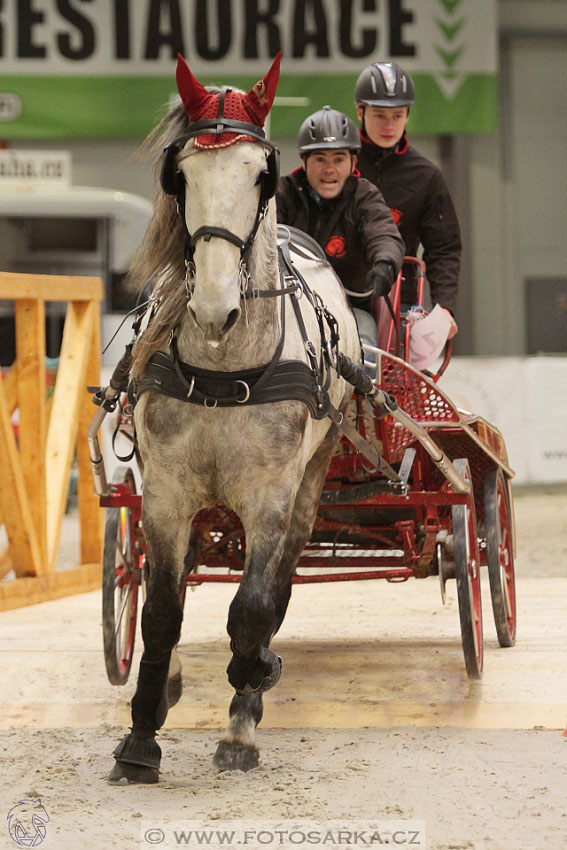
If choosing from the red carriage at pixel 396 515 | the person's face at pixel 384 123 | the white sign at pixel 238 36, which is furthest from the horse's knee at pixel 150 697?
the white sign at pixel 238 36

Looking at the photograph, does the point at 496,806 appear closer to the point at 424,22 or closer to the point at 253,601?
the point at 253,601

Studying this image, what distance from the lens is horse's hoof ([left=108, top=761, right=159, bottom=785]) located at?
3.33 metres

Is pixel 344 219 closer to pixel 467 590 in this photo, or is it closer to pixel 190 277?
pixel 467 590

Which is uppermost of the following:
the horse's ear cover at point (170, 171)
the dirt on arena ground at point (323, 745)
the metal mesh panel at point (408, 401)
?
the horse's ear cover at point (170, 171)

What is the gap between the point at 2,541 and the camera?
9961 millimetres

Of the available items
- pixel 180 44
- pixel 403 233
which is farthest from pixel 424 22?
pixel 403 233

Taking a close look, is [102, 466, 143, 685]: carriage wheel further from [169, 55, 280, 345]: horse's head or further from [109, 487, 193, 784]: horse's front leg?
[169, 55, 280, 345]: horse's head

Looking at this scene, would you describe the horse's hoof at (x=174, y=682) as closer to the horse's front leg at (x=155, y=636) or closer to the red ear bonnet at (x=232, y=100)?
the horse's front leg at (x=155, y=636)

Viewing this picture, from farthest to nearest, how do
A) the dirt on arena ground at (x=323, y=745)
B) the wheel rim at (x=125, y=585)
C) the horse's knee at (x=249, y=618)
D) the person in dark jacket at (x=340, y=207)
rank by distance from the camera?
the wheel rim at (x=125, y=585), the person in dark jacket at (x=340, y=207), the horse's knee at (x=249, y=618), the dirt on arena ground at (x=323, y=745)

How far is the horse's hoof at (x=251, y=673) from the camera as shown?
3.41m

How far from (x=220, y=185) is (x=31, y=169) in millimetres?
9662

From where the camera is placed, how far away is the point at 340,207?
4613 mm

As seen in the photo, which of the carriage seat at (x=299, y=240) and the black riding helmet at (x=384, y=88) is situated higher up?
the black riding helmet at (x=384, y=88)

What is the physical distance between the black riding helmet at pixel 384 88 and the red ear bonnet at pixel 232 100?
83.2 inches
